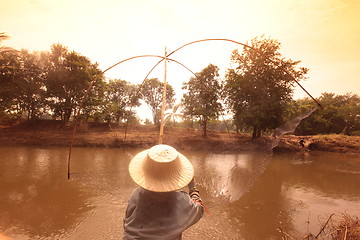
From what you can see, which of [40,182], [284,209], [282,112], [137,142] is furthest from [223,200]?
[282,112]

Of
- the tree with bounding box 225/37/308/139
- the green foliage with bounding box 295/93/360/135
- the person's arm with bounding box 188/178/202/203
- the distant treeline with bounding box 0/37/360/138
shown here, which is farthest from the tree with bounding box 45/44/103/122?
the green foliage with bounding box 295/93/360/135

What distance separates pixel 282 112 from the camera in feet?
39.2

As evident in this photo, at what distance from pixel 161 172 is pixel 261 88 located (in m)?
12.4

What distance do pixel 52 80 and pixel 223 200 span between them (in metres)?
17.5

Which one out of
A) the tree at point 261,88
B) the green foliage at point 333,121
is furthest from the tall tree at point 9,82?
the green foliage at point 333,121

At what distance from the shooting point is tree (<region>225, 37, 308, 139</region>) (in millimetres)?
11742

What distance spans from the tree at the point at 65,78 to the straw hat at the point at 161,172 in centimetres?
1676

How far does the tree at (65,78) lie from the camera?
1533 cm

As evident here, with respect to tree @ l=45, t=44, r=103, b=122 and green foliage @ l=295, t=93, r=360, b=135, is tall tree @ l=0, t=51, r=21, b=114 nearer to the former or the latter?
tree @ l=45, t=44, r=103, b=122

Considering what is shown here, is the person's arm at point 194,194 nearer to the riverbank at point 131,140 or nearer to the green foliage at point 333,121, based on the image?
the riverbank at point 131,140

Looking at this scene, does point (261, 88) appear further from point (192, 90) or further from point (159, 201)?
point (159, 201)

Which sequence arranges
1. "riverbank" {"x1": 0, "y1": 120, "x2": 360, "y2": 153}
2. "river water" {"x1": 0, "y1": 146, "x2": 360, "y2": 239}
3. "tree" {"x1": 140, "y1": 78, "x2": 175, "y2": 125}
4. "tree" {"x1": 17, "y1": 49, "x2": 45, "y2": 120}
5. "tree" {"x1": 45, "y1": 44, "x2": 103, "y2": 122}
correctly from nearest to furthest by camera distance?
1. "river water" {"x1": 0, "y1": 146, "x2": 360, "y2": 239}
2. "riverbank" {"x1": 0, "y1": 120, "x2": 360, "y2": 153}
3. "tree" {"x1": 17, "y1": 49, "x2": 45, "y2": 120}
4. "tree" {"x1": 45, "y1": 44, "x2": 103, "y2": 122}
5. "tree" {"x1": 140, "y1": 78, "x2": 175, "y2": 125}

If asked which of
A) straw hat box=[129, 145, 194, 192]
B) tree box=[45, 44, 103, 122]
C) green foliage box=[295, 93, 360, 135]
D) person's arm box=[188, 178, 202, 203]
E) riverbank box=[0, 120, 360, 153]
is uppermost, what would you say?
tree box=[45, 44, 103, 122]

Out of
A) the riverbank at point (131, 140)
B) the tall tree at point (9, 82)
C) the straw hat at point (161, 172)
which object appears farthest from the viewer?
the tall tree at point (9, 82)
